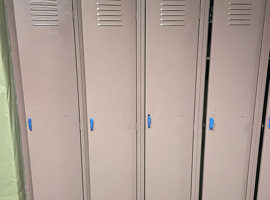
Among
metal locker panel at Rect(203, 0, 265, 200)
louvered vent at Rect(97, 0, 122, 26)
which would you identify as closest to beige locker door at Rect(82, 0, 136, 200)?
louvered vent at Rect(97, 0, 122, 26)

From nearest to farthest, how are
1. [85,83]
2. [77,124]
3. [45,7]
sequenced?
[45,7]
[85,83]
[77,124]

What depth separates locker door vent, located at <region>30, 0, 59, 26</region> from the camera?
5.59ft

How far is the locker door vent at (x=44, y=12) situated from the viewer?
5.59 ft

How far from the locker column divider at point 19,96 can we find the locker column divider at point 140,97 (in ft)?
3.14

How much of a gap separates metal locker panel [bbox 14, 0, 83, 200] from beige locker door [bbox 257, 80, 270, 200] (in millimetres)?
1595

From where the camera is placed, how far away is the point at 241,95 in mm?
1855

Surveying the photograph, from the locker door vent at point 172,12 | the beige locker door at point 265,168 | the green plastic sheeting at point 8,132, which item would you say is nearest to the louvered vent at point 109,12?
the locker door vent at point 172,12

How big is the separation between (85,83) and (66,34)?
0.42 meters

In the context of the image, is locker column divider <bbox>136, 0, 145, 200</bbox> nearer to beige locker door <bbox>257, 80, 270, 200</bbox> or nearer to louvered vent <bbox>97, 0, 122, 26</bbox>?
louvered vent <bbox>97, 0, 122, 26</bbox>

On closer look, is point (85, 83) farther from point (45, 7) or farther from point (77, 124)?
point (45, 7)

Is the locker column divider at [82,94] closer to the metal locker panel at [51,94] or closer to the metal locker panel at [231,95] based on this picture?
the metal locker panel at [51,94]

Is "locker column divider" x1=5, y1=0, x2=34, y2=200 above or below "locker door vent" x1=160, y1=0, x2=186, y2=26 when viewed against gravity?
below

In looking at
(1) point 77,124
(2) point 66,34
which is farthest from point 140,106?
(2) point 66,34

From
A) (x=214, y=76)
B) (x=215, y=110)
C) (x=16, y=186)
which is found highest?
(x=214, y=76)
